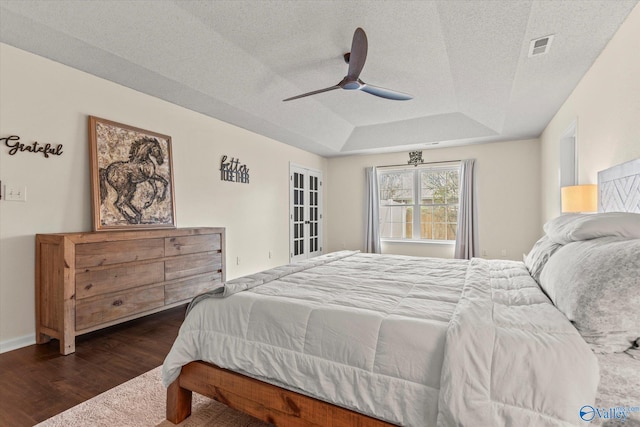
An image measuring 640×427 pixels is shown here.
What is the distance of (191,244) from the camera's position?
11.4 ft

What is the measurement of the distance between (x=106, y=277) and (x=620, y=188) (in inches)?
163

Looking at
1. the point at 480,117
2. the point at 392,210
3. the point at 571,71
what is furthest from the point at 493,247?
the point at 571,71

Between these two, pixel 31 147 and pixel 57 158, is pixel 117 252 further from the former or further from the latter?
pixel 31 147

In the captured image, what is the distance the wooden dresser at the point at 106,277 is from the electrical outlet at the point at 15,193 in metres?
0.34

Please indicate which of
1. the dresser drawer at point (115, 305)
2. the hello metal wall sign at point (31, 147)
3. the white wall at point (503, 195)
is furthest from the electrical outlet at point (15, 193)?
the white wall at point (503, 195)

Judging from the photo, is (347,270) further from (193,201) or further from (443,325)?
(193,201)

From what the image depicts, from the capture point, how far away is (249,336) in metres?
1.51

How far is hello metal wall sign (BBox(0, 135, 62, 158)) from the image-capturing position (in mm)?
2479

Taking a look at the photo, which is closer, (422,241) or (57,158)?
(57,158)

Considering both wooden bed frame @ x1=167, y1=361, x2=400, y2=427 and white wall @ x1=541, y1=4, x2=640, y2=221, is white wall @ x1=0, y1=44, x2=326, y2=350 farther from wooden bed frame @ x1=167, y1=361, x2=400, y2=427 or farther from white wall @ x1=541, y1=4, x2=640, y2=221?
white wall @ x1=541, y1=4, x2=640, y2=221

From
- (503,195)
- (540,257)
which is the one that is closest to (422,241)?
(503,195)

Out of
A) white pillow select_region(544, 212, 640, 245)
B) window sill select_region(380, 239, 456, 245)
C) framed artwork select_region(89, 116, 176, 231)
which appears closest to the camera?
white pillow select_region(544, 212, 640, 245)

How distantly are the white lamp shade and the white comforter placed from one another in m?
1.22

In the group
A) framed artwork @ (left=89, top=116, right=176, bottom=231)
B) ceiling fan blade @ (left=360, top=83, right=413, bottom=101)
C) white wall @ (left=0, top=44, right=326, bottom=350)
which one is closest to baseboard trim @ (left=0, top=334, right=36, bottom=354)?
white wall @ (left=0, top=44, right=326, bottom=350)
